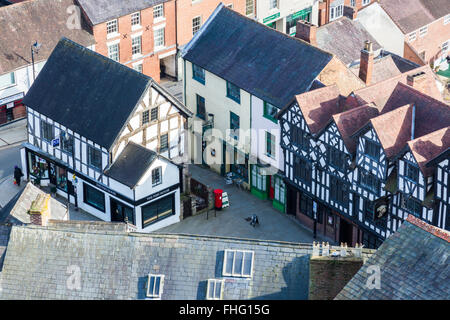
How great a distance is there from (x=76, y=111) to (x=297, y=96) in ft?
48.4

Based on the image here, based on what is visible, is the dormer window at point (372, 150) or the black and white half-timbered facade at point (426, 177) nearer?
the black and white half-timbered facade at point (426, 177)

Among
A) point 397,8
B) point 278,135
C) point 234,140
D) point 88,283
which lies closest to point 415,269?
point 88,283

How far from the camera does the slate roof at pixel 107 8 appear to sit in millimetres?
75500

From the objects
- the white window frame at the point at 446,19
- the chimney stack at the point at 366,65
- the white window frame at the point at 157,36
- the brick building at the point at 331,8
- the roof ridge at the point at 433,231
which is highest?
the brick building at the point at 331,8

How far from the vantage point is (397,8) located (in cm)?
8306

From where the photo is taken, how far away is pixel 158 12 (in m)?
78.9

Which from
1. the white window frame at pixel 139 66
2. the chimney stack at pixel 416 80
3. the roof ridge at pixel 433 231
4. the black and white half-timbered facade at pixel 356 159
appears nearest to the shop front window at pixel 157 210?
the black and white half-timbered facade at pixel 356 159

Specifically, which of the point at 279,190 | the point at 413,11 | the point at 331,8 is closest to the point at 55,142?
the point at 279,190

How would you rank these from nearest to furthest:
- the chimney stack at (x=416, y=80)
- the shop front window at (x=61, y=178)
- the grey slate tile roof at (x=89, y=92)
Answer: the chimney stack at (x=416, y=80)
the grey slate tile roof at (x=89, y=92)
the shop front window at (x=61, y=178)

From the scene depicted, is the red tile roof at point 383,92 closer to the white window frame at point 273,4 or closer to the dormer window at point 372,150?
the dormer window at point 372,150

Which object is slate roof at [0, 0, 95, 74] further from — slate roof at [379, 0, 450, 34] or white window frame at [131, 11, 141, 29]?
slate roof at [379, 0, 450, 34]

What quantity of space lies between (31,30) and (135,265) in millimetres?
35902

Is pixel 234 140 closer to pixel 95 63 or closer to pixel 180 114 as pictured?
pixel 180 114

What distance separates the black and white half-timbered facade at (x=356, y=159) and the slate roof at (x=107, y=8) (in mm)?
21002
